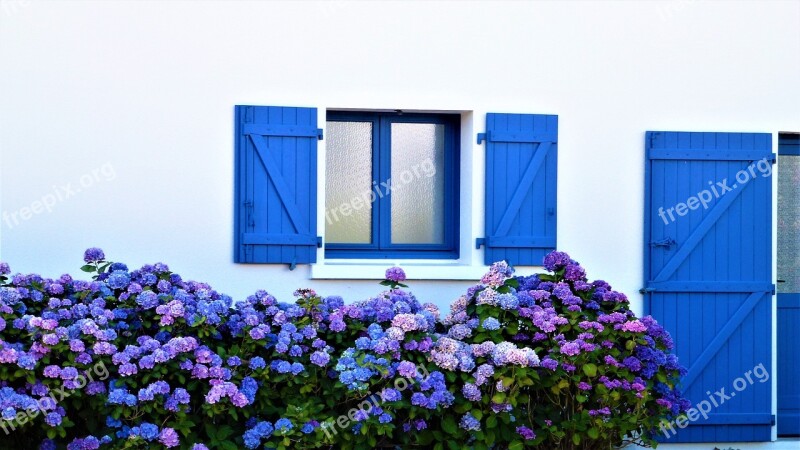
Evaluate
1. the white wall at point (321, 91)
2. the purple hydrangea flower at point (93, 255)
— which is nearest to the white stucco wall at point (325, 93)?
the white wall at point (321, 91)

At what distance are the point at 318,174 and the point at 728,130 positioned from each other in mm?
2613

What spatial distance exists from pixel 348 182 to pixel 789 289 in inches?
118

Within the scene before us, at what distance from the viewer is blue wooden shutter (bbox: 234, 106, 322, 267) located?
6.08 m

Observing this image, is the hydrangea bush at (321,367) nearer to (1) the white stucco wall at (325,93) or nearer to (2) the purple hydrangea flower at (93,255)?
(2) the purple hydrangea flower at (93,255)

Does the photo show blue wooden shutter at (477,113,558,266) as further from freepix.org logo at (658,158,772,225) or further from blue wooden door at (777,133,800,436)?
blue wooden door at (777,133,800,436)

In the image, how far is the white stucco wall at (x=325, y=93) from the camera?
598cm

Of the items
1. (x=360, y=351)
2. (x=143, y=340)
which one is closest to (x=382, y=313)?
(x=360, y=351)

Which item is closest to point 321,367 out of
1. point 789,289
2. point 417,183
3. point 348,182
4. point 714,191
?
point 348,182

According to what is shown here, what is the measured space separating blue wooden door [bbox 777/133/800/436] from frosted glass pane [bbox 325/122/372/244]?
272 centimetres

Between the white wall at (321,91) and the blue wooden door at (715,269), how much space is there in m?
0.13

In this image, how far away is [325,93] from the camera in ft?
20.4

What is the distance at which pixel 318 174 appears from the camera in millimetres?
6199

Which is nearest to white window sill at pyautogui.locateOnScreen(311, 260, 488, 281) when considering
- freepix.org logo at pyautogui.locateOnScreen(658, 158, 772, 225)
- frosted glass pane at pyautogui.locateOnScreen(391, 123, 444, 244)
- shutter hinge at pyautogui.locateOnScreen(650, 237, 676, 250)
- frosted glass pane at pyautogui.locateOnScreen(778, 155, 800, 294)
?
frosted glass pane at pyautogui.locateOnScreen(391, 123, 444, 244)

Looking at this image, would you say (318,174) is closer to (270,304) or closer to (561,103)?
(270,304)
